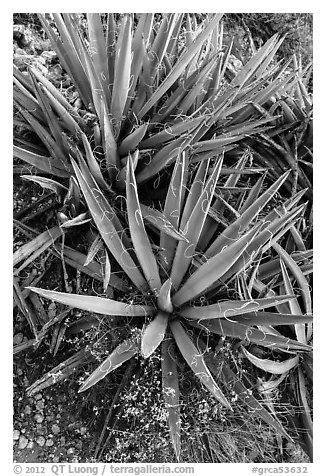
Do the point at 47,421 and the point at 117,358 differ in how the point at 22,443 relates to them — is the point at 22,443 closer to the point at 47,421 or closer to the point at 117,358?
the point at 47,421

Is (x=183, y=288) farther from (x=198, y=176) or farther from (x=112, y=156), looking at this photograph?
(x=112, y=156)

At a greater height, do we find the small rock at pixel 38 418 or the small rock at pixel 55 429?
the small rock at pixel 38 418

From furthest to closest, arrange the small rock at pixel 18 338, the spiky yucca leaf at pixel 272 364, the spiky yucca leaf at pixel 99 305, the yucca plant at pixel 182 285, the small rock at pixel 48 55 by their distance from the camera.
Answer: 1. the small rock at pixel 48 55
2. the small rock at pixel 18 338
3. the spiky yucca leaf at pixel 272 364
4. the yucca plant at pixel 182 285
5. the spiky yucca leaf at pixel 99 305

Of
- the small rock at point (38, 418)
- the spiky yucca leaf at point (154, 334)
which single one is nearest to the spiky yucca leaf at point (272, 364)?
the spiky yucca leaf at point (154, 334)

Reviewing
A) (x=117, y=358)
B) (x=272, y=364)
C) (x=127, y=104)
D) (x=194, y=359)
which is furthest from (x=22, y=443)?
(x=127, y=104)

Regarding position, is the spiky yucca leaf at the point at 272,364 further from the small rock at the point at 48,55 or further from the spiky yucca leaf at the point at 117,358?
the small rock at the point at 48,55

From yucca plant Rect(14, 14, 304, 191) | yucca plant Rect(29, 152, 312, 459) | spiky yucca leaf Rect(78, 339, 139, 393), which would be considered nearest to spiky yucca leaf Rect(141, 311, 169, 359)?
yucca plant Rect(29, 152, 312, 459)

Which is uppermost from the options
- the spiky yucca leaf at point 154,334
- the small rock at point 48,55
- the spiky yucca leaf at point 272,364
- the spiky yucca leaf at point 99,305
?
the small rock at point 48,55
